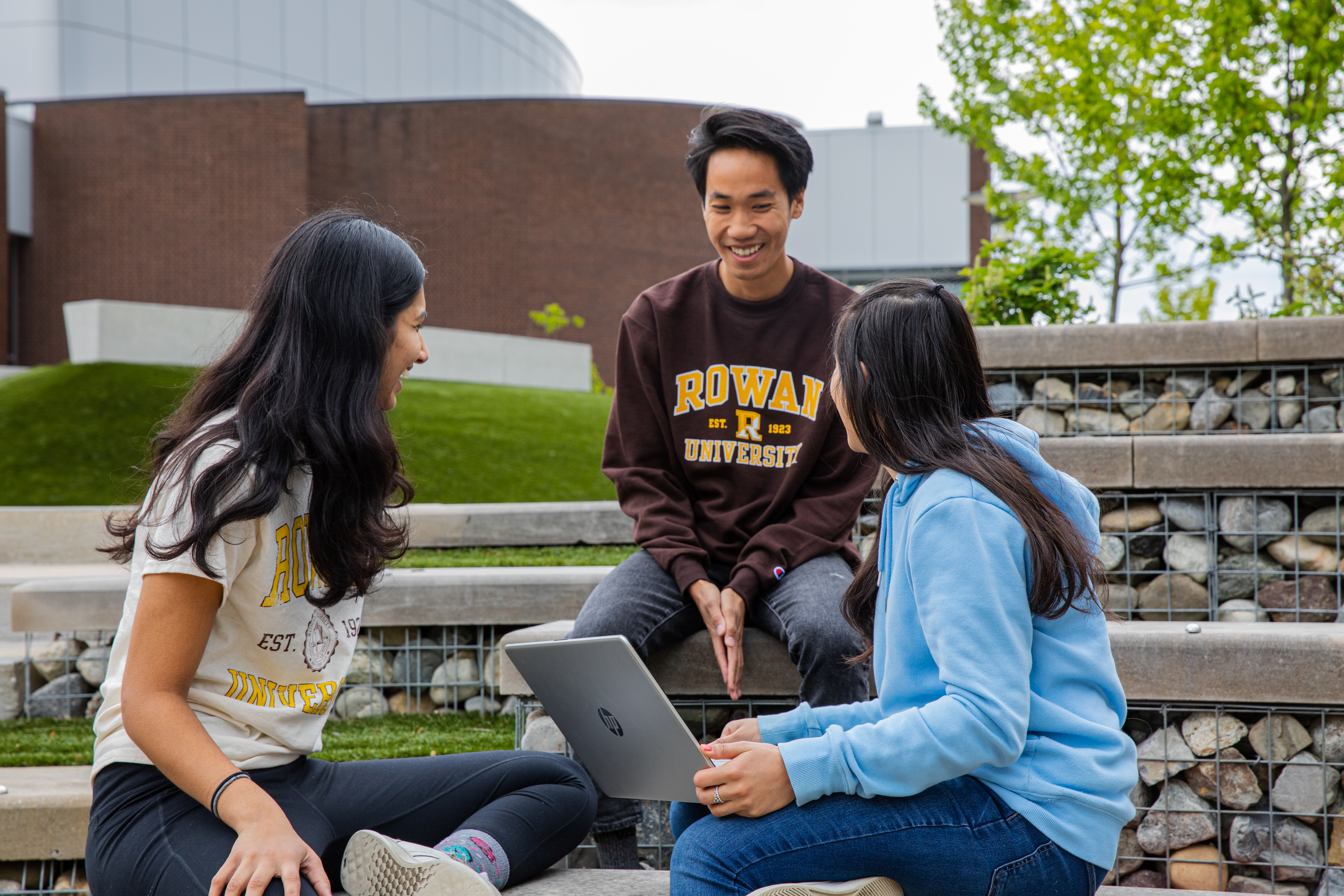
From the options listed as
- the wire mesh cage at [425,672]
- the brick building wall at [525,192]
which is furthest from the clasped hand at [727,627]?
the brick building wall at [525,192]

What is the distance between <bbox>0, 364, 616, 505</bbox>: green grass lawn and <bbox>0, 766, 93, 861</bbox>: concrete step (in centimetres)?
470

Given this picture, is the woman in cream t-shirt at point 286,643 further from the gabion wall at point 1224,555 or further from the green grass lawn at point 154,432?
the green grass lawn at point 154,432

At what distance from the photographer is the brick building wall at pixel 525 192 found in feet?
72.3

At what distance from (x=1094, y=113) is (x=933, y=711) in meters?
8.52

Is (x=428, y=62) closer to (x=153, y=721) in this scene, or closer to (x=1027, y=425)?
(x=1027, y=425)

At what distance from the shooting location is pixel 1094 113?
866cm

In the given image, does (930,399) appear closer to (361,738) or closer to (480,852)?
(480,852)

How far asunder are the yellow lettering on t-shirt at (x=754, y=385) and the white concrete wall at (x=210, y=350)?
226 inches

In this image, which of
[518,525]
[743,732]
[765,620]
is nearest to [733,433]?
[765,620]

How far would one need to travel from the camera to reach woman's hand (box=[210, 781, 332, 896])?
1.61 metres

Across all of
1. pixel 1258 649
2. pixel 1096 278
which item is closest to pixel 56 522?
pixel 1258 649

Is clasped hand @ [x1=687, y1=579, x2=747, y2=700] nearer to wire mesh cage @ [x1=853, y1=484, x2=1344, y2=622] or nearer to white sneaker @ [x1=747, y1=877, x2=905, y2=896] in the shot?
white sneaker @ [x1=747, y1=877, x2=905, y2=896]

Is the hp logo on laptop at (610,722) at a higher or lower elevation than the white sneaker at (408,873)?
higher

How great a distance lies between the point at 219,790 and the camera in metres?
1.67
